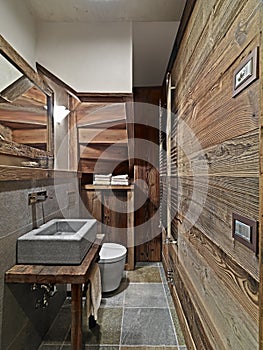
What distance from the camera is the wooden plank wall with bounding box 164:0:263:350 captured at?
0.86 meters

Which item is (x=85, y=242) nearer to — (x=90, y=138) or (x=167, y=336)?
(x=167, y=336)

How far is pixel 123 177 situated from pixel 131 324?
5.71 feet

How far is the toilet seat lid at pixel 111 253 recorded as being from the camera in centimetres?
264

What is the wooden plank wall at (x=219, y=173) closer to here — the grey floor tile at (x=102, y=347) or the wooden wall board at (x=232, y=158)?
the wooden wall board at (x=232, y=158)

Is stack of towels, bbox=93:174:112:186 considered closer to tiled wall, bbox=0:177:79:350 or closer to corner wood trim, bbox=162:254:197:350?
tiled wall, bbox=0:177:79:350

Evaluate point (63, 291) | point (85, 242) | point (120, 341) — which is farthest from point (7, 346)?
point (63, 291)

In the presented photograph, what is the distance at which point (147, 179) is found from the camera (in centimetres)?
369

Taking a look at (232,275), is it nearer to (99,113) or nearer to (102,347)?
(102,347)

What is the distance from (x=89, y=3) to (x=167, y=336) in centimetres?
262

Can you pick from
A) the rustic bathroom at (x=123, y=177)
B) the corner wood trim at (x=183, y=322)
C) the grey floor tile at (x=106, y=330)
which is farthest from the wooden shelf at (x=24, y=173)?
the corner wood trim at (x=183, y=322)

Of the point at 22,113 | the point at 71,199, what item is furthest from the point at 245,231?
the point at 71,199

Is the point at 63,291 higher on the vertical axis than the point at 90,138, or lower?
lower

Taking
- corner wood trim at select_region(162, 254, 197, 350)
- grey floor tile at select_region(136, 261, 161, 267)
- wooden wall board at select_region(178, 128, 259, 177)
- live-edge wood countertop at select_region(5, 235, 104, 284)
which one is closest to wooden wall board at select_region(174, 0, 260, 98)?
wooden wall board at select_region(178, 128, 259, 177)

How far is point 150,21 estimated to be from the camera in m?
2.30
